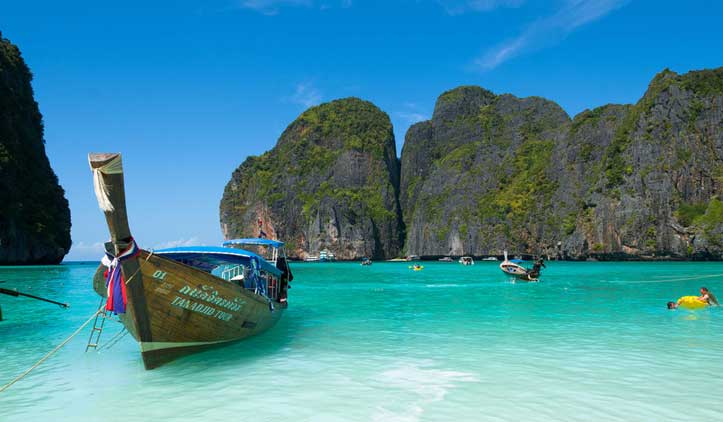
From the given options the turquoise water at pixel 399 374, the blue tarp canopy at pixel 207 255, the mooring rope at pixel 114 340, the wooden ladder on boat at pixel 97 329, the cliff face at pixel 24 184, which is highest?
the cliff face at pixel 24 184

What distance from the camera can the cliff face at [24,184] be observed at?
6794cm

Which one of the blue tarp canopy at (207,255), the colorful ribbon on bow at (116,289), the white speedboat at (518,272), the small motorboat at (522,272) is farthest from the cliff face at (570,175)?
the colorful ribbon on bow at (116,289)

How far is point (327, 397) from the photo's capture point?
27.0 feet

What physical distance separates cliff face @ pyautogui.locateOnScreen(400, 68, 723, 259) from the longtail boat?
90.3m

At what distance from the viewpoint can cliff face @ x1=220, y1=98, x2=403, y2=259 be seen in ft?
464

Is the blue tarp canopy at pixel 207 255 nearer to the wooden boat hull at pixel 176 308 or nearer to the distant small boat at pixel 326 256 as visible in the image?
the wooden boat hull at pixel 176 308

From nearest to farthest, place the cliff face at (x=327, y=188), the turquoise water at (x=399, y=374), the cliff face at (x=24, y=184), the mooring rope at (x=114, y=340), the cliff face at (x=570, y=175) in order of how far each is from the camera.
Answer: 1. the turquoise water at (x=399, y=374)
2. the mooring rope at (x=114, y=340)
3. the cliff face at (x=24, y=184)
4. the cliff face at (x=570, y=175)
5. the cliff face at (x=327, y=188)

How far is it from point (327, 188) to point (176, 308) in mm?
142566

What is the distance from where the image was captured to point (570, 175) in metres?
113

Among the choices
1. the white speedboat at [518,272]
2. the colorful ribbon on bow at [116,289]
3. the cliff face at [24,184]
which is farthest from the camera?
the cliff face at [24,184]

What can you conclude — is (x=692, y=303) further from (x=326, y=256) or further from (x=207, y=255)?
(x=326, y=256)

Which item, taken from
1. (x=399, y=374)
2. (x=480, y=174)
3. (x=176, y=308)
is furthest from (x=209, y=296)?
(x=480, y=174)

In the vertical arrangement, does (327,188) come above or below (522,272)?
above

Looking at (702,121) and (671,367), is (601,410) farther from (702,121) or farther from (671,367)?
(702,121)
